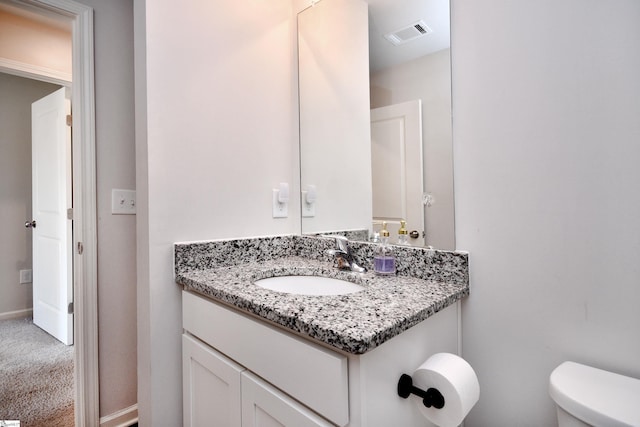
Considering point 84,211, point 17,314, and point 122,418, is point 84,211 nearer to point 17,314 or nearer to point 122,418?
point 122,418

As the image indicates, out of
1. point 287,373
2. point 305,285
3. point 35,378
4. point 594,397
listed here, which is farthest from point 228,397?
point 35,378

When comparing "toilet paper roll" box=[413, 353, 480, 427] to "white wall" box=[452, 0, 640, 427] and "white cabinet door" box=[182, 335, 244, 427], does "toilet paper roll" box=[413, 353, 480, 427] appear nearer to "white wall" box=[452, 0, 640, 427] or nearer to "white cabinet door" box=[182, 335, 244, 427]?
"white wall" box=[452, 0, 640, 427]

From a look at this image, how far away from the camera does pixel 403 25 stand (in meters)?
1.11

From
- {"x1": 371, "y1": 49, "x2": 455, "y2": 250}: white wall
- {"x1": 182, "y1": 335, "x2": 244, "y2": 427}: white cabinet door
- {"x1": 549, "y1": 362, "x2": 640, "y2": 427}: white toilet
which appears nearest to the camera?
{"x1": 549, "y1": 362, "x2": 640, "y2": 427}: white toilet

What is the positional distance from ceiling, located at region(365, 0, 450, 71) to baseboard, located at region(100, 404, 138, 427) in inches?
76.4

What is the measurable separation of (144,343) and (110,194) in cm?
76

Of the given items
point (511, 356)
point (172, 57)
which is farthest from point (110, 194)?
point (511, 356)

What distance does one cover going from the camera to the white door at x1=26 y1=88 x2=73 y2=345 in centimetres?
218

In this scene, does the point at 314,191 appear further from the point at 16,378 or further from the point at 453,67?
the point at 16,378

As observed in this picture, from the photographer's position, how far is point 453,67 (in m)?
0.96

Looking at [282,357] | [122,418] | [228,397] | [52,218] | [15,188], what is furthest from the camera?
[15,188]

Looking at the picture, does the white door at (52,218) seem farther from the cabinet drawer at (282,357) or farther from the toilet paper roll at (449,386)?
the toilet paper roll at (449,386)

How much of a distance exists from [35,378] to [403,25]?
2.68 m

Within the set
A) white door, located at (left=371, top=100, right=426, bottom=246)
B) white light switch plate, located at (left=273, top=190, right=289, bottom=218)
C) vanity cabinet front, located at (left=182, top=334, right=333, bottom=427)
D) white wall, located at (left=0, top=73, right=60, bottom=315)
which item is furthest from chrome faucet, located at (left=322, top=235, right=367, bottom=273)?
white wall, located at (left=0, top=73, right=60, bottom=315)
